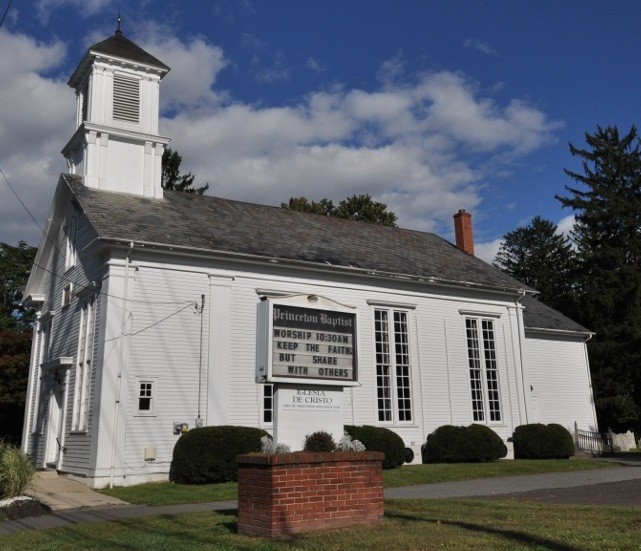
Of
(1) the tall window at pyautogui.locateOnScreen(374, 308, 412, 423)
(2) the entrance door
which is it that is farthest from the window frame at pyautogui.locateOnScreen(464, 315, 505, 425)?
(2) the entrance door

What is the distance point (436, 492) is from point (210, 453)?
6.05m

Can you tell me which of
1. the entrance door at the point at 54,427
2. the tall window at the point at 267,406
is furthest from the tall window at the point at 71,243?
the tall window at the point at 267,406

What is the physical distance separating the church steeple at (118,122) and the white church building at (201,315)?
0.06 meters

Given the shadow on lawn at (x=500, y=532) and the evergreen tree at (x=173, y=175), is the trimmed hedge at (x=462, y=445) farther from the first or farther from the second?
the evergreen tree at (x=173, y=175)

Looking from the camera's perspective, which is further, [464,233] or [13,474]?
[464,233]

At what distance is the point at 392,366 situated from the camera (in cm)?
2420

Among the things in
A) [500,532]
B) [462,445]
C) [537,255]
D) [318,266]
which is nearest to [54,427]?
[318,266]

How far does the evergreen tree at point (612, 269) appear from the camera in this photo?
39906 mm

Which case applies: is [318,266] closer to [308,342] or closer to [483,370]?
[483,370]

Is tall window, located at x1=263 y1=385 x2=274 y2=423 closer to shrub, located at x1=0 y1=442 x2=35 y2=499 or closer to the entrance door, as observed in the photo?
the entrance door

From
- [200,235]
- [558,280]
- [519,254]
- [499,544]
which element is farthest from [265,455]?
[519,254]

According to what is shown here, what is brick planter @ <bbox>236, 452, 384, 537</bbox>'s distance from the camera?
9.28 meters

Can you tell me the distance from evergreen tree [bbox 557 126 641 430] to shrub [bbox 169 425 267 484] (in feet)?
88.4

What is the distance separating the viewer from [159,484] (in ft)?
60.0
